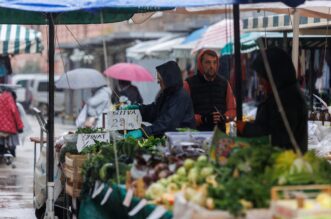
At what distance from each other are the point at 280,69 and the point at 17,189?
8.69m

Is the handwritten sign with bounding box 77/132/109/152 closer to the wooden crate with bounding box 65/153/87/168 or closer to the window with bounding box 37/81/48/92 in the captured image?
the wooden crate with bounding box 65/153/87/168

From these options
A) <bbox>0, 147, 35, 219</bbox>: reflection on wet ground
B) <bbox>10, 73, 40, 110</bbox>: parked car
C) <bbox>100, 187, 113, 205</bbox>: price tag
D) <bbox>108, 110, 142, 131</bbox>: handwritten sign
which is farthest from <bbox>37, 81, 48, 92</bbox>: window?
<bbox>100, 187, 113, 205</bbox>: price tag

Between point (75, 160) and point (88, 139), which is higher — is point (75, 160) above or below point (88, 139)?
below

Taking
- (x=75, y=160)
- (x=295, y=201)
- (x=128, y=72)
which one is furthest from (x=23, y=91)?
(x=295, y=201)

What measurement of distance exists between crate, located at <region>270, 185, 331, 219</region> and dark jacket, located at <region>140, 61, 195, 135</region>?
331 cm

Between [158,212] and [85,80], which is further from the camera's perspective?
[85,80]

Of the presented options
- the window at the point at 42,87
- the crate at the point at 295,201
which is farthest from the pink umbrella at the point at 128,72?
the window at the point at 42,87

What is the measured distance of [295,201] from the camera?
564 centimetres

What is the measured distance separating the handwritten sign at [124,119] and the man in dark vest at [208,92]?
0.84 m

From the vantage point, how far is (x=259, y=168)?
6441 mm

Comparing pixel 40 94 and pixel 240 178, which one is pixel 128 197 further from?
pixel 40 94

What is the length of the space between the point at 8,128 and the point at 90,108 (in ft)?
8.29

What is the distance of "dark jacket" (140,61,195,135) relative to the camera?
9258mm

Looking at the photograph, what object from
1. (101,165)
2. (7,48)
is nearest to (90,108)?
(7,48)
